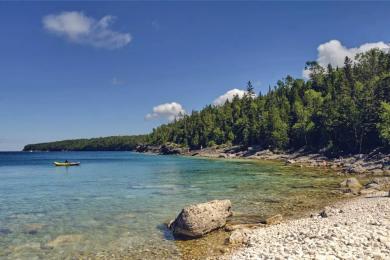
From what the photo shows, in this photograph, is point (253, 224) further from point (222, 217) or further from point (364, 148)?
point (364, 148)

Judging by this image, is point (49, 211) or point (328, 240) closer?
point (328, 240)

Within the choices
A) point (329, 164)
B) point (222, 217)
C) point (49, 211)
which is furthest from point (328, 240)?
point (329, 164)

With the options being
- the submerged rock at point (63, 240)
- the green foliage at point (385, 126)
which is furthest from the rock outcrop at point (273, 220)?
the green foliage at point (385, 126)

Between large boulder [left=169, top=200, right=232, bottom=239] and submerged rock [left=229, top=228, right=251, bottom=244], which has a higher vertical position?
large boulder [left=169, top=200, right=232, bottom=239]

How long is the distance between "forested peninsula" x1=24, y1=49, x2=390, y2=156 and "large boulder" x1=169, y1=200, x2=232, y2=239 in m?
63.3

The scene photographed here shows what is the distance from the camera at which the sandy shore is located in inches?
630

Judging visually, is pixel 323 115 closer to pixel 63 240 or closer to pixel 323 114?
pixel 323 114

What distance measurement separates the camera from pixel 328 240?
17.8 metres

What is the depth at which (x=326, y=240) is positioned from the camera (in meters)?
17.8

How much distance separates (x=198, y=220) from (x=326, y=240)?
30.3ft

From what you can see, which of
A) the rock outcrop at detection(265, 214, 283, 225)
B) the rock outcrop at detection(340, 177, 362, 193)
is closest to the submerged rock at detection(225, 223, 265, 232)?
the rock outcrop at detection(265, 214, 283, 225)

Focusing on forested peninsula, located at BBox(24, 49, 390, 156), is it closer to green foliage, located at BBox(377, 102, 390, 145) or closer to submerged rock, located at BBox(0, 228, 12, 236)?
green foliage, located at BBox(377, 102, 390, 145)

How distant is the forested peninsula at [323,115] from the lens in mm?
92250

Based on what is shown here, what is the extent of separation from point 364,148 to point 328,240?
84.5m
